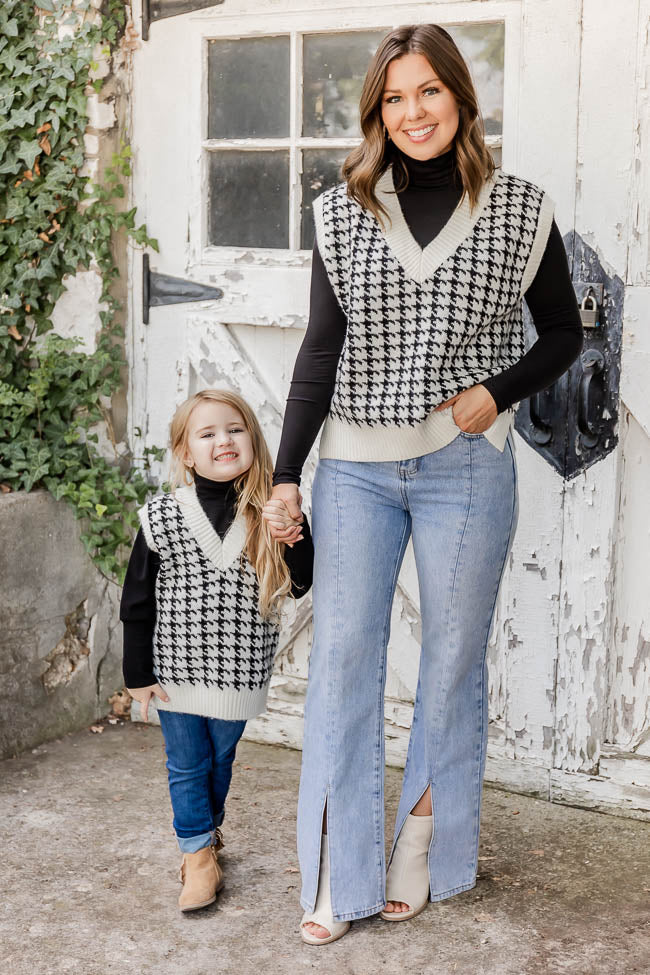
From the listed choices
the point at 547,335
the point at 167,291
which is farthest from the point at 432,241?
the point at 167,291

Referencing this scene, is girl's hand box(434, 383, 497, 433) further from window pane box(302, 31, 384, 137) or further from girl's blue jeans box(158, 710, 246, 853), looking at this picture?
window pane box(302, 31, 384, 137)

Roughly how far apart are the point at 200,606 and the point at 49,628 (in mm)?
1214

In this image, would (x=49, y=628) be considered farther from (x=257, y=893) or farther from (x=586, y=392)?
(x=586, y=392)

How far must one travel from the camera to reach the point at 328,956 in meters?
2.61

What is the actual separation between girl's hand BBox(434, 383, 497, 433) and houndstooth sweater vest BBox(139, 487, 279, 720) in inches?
23.8

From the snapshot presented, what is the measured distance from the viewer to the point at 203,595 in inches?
109

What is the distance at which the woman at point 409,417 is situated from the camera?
8.11ft

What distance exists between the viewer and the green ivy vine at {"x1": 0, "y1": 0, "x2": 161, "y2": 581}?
3.68 metres

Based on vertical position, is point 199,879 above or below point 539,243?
below

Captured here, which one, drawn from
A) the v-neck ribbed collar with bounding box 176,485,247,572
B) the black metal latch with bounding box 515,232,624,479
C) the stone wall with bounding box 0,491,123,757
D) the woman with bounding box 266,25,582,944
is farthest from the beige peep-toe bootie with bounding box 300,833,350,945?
the stone wall with bounding box 0,491,123,757

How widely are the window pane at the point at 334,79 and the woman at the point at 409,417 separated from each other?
972mm

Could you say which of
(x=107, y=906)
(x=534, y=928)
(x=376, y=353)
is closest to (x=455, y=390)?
(x=376, y=353)

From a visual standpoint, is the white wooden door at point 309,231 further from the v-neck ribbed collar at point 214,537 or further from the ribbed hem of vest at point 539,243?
the v-neck ribbed collar at point 214,537

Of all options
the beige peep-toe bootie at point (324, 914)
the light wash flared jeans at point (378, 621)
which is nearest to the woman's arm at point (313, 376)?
the light wash flared jeans at point (378, 621)
